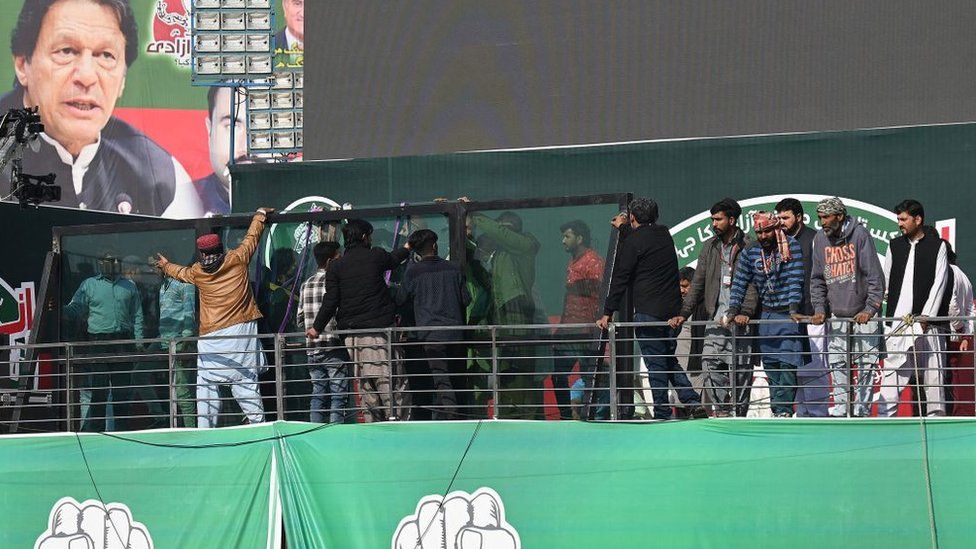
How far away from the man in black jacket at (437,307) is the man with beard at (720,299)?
188 cm

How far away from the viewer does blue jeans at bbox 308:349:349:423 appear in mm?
13516

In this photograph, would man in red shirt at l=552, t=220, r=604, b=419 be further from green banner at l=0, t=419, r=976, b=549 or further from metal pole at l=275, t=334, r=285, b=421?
metal pole at l=275, t=334, r=285, b=421

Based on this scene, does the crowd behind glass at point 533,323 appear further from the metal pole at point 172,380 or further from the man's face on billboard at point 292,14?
the man's face on billboard at point 292,14

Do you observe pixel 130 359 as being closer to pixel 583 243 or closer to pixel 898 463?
pixel 583 243

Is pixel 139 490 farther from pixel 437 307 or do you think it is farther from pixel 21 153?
pixel 21 153

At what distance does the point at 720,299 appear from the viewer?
1271 cm

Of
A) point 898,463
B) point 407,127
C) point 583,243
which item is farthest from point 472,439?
point 407,127

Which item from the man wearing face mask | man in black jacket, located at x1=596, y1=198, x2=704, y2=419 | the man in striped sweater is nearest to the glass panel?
man in black jacket, located at x1=596, y1=198, x2=704, y2=419

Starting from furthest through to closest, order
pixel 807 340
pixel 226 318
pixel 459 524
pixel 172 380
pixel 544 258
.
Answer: pixel 226 318
pixel 544 258
pixel 172 380
pixel 459 524
pixel 807 340

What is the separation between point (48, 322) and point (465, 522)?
4.74m

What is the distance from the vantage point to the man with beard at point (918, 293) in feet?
39.3

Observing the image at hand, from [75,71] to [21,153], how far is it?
40471 mm

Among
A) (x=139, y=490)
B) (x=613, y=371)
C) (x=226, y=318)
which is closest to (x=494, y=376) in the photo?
(x=613, y=371)

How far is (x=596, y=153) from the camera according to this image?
55.0 feet
